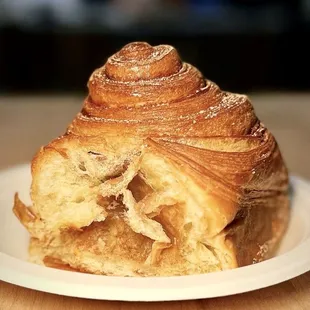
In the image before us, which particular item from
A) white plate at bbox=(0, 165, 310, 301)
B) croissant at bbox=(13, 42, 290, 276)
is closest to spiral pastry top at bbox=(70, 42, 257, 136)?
croissant at bbox=(13, 42, 290, 276)

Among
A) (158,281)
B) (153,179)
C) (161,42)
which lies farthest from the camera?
(161,42)

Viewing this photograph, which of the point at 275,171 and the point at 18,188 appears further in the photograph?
the point at 18,188

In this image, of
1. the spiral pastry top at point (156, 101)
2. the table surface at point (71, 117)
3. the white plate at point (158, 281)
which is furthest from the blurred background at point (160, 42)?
the white plate at point (158, 281)

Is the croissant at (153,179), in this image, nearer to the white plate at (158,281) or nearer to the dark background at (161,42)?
the white plate at (158,281)

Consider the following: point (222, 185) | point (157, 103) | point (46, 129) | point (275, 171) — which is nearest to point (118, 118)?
point (157, 103)

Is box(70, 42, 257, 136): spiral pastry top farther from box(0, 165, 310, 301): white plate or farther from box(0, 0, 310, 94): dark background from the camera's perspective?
box(0, 0, 310, 94): dark background

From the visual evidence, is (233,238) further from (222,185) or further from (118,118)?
(118,118)

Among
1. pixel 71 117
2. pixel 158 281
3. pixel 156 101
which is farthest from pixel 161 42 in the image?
pixel 158 281

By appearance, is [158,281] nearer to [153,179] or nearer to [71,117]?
[153,179]
